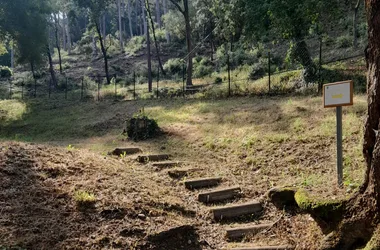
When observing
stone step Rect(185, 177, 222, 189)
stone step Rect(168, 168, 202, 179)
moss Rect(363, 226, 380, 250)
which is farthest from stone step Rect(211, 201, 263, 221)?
moss Rect(363, 226, 380, 250)

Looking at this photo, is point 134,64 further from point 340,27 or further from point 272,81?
point 272,81

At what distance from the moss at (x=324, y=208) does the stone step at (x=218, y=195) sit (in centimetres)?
167

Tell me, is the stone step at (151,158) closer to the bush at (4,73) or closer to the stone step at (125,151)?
the stone step at (125,151)

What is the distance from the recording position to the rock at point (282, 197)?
15.7 feet

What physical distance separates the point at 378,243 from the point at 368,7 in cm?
224

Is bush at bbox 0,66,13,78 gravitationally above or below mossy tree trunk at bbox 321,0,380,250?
above

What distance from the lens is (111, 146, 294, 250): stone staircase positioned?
179 inches

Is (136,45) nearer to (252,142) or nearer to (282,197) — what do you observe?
(252,142)

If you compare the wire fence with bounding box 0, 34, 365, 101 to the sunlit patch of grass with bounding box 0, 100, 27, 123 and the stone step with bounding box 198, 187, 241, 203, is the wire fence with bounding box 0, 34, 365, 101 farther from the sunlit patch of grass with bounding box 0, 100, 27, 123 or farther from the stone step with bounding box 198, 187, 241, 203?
the stone step with bounding box 198, 187, 241, 203

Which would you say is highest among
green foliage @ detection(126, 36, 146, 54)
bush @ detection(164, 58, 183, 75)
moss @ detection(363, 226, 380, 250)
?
green foliage @ detection(126, 36, 146, 54)

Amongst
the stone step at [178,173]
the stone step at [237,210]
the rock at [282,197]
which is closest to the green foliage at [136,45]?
the stone step at [178,173]

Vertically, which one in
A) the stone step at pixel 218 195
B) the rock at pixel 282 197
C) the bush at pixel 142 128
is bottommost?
the stone step at pixel 218 195

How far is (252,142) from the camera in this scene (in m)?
7.55

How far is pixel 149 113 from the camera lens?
13.2 m
